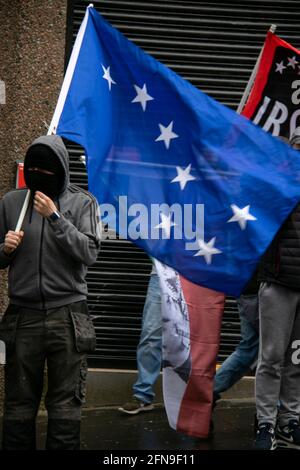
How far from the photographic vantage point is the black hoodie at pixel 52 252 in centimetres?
576

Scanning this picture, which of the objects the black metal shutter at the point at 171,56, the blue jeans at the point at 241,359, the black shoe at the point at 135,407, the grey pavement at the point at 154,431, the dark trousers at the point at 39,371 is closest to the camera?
the dark trousers at the point at 39,371

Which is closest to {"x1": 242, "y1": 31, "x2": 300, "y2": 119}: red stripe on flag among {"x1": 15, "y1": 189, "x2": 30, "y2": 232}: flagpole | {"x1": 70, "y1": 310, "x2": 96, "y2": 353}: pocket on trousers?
{"x1": 15, "y1": 189, "x2": 30, "y2": 232}: flagpole

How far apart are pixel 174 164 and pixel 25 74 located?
95.4 inches

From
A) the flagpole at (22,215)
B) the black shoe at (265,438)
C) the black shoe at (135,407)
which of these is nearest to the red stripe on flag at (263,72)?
the flagpole at (22,215)

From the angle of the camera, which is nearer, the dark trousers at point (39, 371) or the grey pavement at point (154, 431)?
the dark trousers at point (39, 371)

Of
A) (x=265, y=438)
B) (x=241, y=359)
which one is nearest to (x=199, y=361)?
(x=265, y=438)

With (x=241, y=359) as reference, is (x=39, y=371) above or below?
above

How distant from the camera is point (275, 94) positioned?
6766mm

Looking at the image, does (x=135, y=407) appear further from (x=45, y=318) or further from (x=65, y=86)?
(x=65, y=86)

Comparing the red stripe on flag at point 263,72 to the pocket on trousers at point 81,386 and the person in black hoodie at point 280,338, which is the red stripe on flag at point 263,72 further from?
the pocket on trousers at point 81,386

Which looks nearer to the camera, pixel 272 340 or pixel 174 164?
pixel 174 164

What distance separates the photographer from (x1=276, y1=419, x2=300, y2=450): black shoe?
6.73m

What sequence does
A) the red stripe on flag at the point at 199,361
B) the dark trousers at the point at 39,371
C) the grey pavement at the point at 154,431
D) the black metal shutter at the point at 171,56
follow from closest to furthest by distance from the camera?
the dark trousers at the point at 39,371, the red stripe on flag at the point at 199,361, the grey pavement at the point at 154,431, the black metal shutter at the point at 171,56

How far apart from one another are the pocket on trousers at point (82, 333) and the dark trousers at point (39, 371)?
33mm
